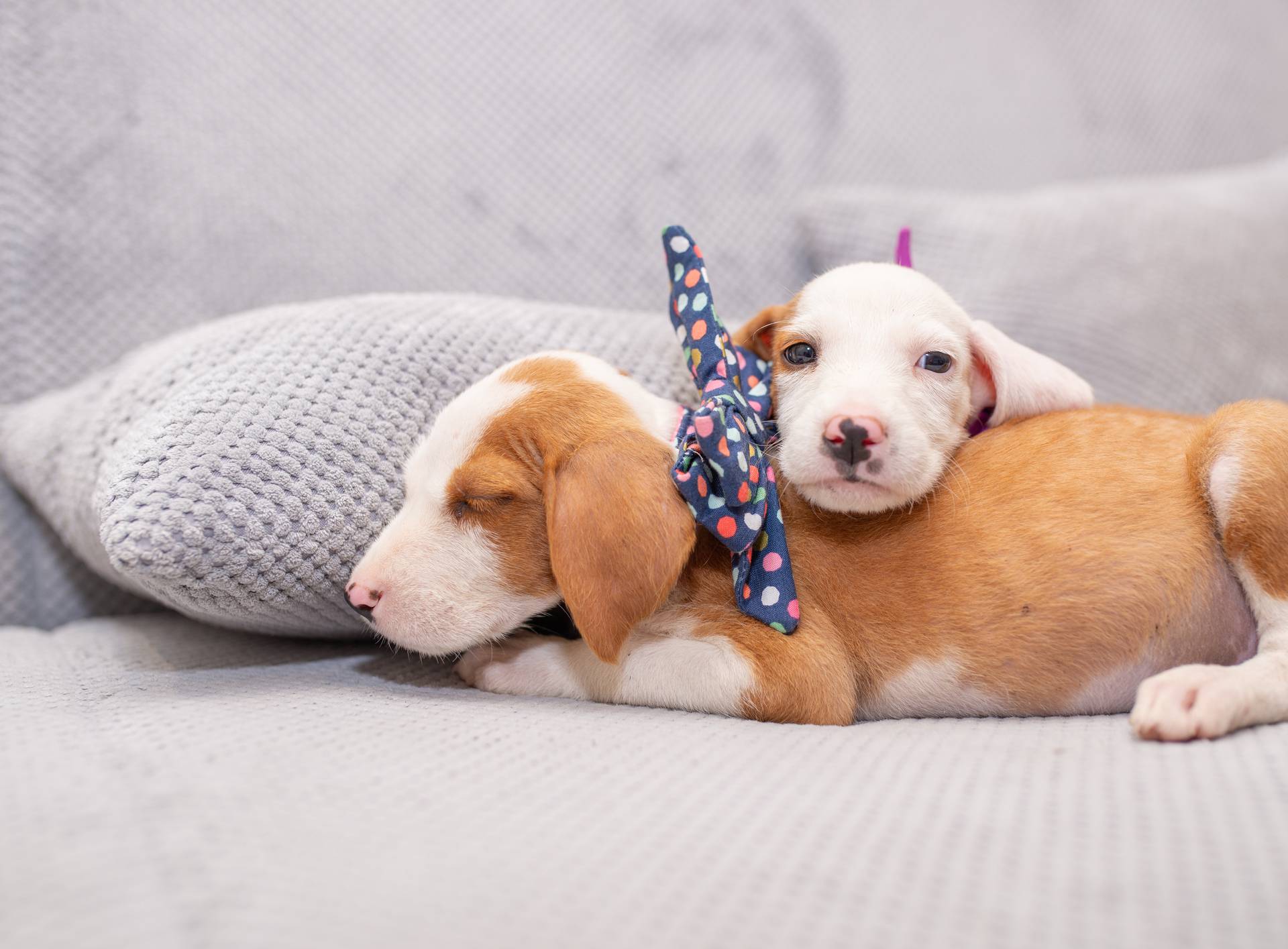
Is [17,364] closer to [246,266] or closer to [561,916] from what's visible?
[246,266]

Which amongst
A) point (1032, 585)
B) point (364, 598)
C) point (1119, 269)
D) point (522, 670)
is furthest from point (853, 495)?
point (1119, 269)

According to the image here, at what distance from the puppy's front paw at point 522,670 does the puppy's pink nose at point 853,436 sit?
47cm

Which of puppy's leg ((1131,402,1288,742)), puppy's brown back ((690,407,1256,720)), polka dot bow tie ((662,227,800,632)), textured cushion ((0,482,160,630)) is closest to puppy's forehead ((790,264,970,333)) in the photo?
polka dot bow tie ((662,227,800,632))

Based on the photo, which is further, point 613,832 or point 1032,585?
point 1032,585

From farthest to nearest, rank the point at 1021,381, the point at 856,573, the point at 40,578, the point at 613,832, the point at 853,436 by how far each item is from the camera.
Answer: the point at 40,578
the point at 1021,381
the point at 856,573
the point at 853,436
the point at 613,832

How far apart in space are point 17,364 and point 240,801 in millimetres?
1334

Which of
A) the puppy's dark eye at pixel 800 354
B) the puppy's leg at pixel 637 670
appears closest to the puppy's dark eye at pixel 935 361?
the puppy's dark eye at pixel 800 354

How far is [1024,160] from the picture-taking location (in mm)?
2451

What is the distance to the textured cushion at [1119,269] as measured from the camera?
1.90m

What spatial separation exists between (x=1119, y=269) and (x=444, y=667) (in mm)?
1538

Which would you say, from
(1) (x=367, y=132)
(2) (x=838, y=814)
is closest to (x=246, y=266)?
(1) (x=367, y=132)

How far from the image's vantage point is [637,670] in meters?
1.25

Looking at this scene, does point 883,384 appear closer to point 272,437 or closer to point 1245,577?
point 1245,577

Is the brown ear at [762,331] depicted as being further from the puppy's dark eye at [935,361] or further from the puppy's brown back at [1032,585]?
the puppy's brown back at [1032,585]
